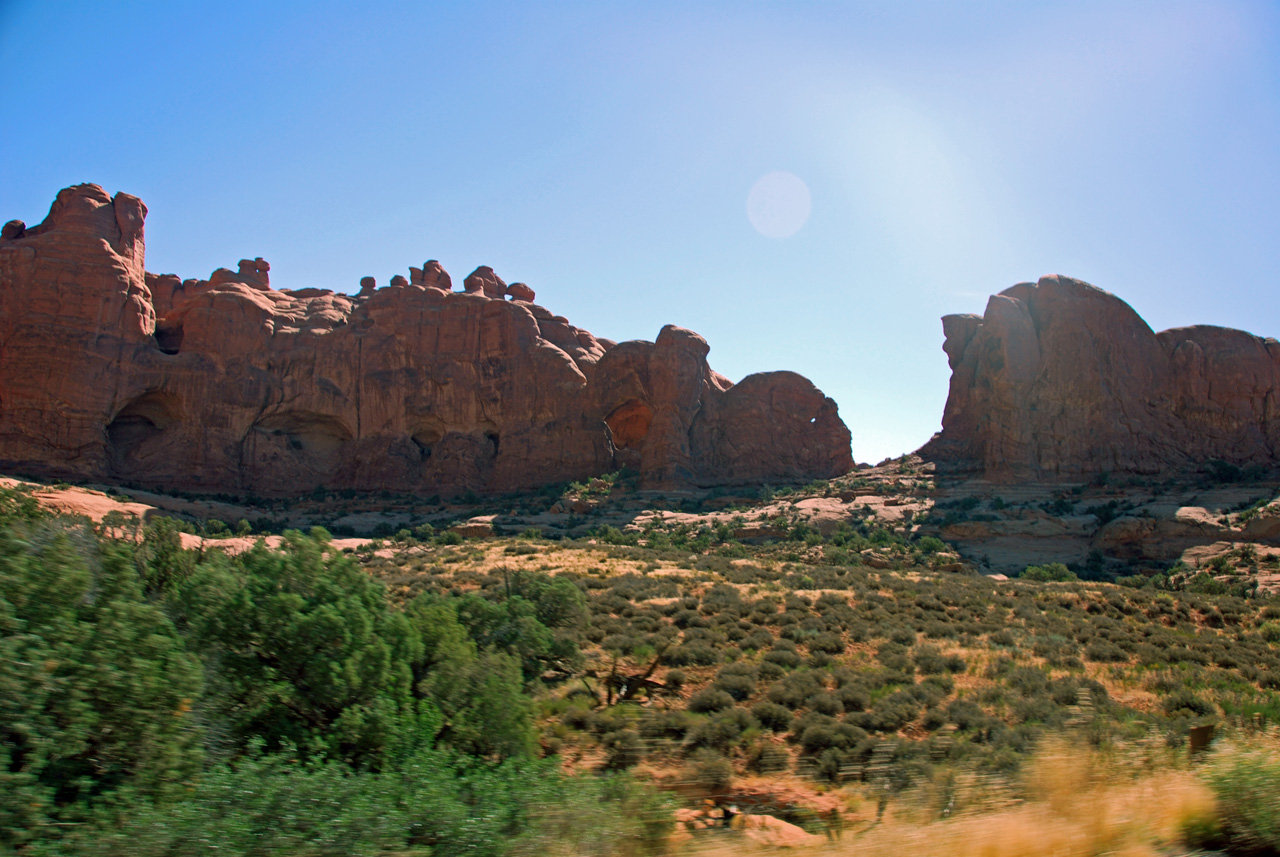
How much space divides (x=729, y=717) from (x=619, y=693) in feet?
6.73

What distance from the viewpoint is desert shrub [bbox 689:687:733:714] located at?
10703mm

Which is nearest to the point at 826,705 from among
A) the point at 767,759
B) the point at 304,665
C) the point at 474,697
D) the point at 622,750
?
the point at 767,759

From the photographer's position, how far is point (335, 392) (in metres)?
53.6

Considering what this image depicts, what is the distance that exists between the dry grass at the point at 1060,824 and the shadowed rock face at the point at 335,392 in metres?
40.7

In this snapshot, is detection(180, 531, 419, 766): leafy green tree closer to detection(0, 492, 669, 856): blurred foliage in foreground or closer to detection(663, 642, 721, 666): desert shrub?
detection(0, 492, 669, 856): blurred foliage in foreground

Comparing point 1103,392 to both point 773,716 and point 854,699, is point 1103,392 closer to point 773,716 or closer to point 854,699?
point 854,699

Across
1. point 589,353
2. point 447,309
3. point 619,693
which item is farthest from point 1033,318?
point 619,693

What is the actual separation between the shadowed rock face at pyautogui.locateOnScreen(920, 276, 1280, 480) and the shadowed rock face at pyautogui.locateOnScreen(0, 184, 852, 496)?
453 inches

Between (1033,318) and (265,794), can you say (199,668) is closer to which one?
(265,794)

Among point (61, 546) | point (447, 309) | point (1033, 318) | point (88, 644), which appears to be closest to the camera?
point (88, 644)

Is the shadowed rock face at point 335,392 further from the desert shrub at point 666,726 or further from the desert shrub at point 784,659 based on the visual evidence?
the desert shrub at point 666,726

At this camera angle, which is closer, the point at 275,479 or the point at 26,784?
the point at 26,784

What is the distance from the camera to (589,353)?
191 feet

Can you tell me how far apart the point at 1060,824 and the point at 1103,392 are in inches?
1804
